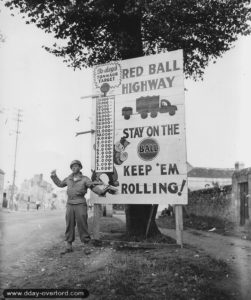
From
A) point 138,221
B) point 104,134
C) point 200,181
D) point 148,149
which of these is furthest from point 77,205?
point 200,181

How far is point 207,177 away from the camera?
6712 centimetres

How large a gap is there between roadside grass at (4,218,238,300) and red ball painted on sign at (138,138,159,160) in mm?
2073

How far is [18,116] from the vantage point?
56406 millimetres

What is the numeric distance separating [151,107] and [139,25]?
3457 millimetres

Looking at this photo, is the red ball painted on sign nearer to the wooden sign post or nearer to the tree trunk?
the wooden sign post

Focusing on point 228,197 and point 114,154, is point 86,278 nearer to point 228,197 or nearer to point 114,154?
point 114,154

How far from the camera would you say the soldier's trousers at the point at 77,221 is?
7.68 meters

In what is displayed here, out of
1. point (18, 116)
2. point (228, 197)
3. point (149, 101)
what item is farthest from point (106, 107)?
point (18, 116)

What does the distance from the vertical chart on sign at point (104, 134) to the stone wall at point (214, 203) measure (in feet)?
39.2

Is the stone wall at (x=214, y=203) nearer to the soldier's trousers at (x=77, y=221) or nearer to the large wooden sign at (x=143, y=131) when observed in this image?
the large wooden sign at (x=143, y=131)

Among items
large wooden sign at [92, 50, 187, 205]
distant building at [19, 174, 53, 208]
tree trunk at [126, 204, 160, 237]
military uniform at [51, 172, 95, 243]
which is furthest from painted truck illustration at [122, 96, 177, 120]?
distant building at [19, 174, 53, 208]

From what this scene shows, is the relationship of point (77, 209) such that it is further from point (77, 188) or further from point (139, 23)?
point (139, 23)

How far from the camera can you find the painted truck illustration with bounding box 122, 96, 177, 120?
8.07m

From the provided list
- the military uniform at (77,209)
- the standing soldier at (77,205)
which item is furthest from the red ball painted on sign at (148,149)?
the military uniform at (77,209)
